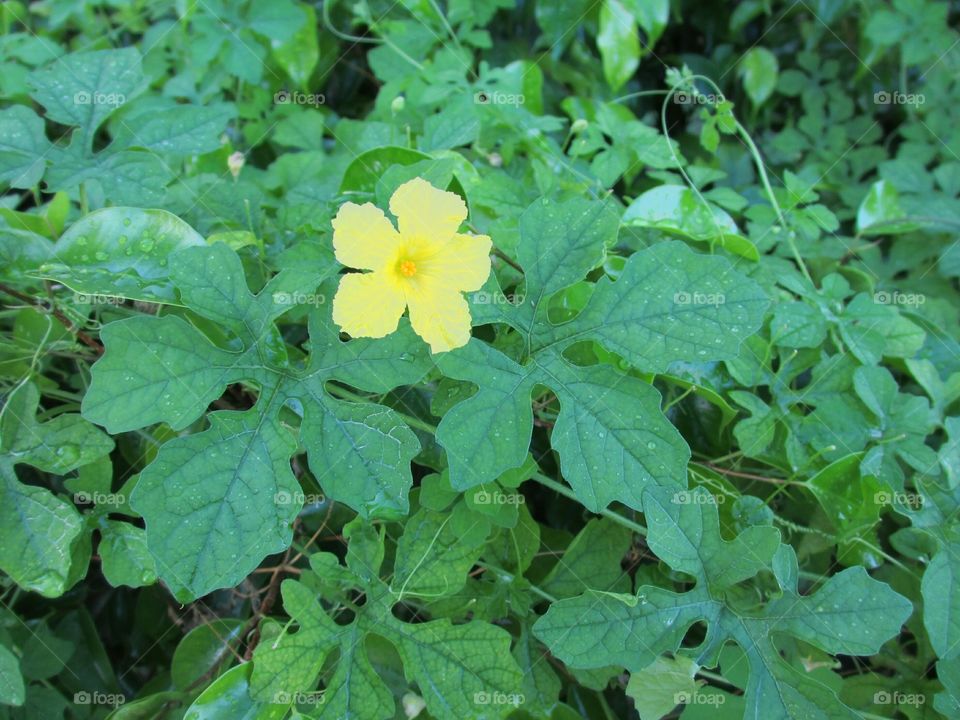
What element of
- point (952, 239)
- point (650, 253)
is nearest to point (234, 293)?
point (650, 253)

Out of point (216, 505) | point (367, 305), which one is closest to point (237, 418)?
point (216, 505)

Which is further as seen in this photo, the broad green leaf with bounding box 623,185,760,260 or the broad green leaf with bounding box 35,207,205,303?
the broad green leaf with bounding box 623,185,760,260

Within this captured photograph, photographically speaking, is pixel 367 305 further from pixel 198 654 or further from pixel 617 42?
pixel 617 42

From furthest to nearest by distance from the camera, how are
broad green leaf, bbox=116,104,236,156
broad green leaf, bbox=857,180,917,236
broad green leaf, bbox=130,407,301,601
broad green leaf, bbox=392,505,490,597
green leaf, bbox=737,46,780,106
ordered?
green leaf, bbox=737,46,780,106
broad green leaf, bbox=857,180,917,236
broad green leaf, bbox=116,104,236,156
broad green leaf, bbox=392,505,490,597
broad green leaf, bbox=130,407,301,601

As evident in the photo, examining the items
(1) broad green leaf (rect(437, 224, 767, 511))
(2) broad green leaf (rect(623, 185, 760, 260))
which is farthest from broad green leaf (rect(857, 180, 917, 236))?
(1) broad green leaf (rect(437, 224, 767, 511))

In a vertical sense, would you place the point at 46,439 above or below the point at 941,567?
below

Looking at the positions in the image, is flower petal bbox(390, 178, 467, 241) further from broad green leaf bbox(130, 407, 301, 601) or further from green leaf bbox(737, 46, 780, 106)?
green leaf bbox(737, 46, 780, 106)
